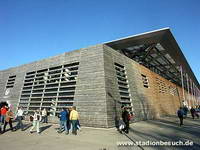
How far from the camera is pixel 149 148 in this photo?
6.49 m

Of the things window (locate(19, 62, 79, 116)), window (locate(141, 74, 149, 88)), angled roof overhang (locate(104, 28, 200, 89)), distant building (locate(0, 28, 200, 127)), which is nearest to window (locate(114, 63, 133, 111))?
distant building (locate(0, 28, 200, 127))

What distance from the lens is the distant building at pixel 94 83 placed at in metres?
12.7

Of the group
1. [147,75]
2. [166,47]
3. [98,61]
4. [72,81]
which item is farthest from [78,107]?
[166,47]

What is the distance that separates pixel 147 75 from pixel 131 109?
8.04 metres

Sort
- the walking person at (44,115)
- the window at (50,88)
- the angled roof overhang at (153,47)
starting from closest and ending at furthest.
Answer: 1. the walking person at (44,115)
2. the window at (50,88)
3. the angled roof overhang at (153,47)

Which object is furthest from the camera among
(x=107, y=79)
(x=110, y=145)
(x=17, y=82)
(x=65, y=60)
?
(x=17, y=82)

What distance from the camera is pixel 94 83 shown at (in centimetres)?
1312

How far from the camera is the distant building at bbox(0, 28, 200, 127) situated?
12.7m

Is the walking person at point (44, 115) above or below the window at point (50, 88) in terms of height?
below

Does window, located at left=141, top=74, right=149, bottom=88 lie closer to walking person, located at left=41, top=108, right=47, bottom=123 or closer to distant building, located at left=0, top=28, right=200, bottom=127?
distant building, located at left=0, top=28, right=200, bottom=127

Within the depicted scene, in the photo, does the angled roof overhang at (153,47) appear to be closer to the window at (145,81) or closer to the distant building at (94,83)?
the distant building at (94,83)

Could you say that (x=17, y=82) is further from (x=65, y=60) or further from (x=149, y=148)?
(x=149, y=148)

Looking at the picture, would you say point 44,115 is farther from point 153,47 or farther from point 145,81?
point 153,47

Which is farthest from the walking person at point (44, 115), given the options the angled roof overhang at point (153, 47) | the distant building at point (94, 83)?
the angled roof overhang at point (153, 47)
